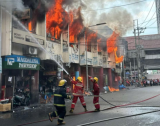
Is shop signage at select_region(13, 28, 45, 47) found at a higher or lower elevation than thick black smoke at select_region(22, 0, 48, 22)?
lower

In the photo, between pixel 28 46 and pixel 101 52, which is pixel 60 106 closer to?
pixel 28 46

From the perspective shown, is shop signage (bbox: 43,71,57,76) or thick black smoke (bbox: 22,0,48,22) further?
shop signage (bbox: 43,71,57,76)

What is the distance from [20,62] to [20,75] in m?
1.45

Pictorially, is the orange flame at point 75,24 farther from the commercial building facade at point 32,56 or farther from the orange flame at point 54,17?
the orange flame at point 54,17

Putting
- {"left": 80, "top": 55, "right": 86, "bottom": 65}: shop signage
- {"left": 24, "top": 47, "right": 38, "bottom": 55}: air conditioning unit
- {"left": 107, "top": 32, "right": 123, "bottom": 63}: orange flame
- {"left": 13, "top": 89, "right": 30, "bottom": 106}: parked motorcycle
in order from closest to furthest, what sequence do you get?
{"left": 13, "top": 89, "right": 30, "bottom": 106}: parked motorcycle → {"left": 24, "top": 47, "right": 38, "bottom": 55}: air conditioning unit → {"left": 80, "top": 55, "right": 86, "bottom": 65}: shop signage → {"left": 107, "top": 32, "right": 123, "bottom": 63}: orange flame

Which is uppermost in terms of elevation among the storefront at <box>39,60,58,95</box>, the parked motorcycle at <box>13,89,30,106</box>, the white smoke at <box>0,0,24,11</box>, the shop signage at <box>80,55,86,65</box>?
the white smoke at <box>0,0,24,11</box>

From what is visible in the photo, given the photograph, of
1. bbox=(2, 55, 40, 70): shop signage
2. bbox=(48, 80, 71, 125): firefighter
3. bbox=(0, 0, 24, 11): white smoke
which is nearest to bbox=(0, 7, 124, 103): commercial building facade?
bbox=(2, 55, 40, 70): shop signage

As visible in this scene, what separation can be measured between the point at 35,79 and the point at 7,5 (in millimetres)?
5622

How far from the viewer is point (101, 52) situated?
26312mm

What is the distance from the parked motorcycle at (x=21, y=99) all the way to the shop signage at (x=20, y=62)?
1785 millimetres

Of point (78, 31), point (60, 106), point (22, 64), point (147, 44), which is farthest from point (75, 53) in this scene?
point (147, 44)

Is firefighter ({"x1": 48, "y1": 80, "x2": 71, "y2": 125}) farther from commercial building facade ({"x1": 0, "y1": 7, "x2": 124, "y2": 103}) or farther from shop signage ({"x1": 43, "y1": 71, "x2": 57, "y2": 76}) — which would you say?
shop signage ({"x1": 43, "y1": 71, "x2": 57, "y2": 76})

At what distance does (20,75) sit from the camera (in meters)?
13.2

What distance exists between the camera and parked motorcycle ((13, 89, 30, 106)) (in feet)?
36.0
